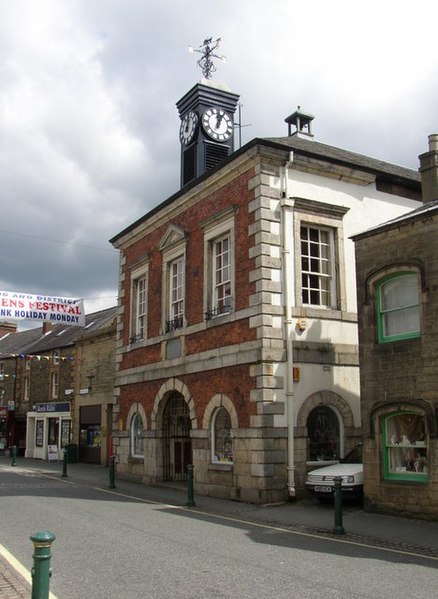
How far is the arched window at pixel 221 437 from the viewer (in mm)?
16453

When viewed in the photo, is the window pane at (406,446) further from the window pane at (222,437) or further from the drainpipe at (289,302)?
the window pane at (222,437)

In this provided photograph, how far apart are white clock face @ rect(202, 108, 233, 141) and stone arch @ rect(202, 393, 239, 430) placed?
9.79m

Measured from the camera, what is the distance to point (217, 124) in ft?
73.3

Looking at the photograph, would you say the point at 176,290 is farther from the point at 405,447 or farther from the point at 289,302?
the point at 405,447

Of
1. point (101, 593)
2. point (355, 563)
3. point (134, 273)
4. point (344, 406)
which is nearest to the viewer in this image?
point (101, 593)

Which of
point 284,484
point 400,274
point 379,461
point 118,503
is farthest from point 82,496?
point 400,274

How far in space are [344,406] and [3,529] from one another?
853cm

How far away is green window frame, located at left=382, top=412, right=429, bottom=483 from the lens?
1212 centimetres

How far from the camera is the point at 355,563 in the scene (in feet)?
27.2

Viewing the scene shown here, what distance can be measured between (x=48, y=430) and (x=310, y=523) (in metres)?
27.8

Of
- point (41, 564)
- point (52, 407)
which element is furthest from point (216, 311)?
point (52, 407)

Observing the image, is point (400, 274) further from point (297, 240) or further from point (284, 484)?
point (284, 484)

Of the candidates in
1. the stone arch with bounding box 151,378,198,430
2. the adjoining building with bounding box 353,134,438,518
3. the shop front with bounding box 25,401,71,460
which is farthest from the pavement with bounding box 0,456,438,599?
the shop front with bounding box 25,401,71,460

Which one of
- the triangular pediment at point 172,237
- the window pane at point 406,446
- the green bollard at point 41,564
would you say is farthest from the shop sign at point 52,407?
the green bollard at point 41,564
